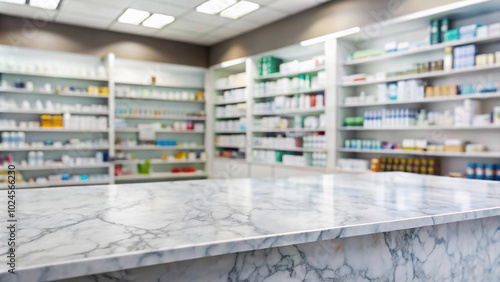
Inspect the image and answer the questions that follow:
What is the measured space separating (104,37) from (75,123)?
5.74ft

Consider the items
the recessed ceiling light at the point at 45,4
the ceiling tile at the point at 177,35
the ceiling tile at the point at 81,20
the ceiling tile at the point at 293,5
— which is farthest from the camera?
the ceiling tile at the point at 177,35

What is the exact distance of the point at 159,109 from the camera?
7902mm

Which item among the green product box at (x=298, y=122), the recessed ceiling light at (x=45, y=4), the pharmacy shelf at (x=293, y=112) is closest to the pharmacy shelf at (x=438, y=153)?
the pharmacy shelf at (x=293, y=112)

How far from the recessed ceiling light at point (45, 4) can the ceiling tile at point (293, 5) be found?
131 inches

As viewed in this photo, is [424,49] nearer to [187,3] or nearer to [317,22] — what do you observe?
[317,22]

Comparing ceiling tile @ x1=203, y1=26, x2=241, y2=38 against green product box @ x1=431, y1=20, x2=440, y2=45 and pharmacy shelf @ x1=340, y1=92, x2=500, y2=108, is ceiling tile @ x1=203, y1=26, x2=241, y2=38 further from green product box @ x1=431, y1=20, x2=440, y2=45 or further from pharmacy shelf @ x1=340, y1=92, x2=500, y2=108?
green product box @ x1=431, y1=20, x2=440, y2=45

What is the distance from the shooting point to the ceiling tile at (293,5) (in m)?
5.39

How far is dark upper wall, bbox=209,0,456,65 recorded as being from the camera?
179 inches

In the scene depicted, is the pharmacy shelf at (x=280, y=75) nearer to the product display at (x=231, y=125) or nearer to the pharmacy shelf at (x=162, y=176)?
the product display at (x=231, y=125)

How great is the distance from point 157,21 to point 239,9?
1.60m

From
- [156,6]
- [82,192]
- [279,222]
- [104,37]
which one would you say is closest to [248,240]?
[279,222]

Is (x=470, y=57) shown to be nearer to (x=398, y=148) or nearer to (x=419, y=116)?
(x=419, y=116)

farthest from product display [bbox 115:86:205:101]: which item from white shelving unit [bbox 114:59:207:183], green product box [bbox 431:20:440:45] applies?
green product box [bbox 431:20:440:45]

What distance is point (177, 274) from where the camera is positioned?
967 millimetres
